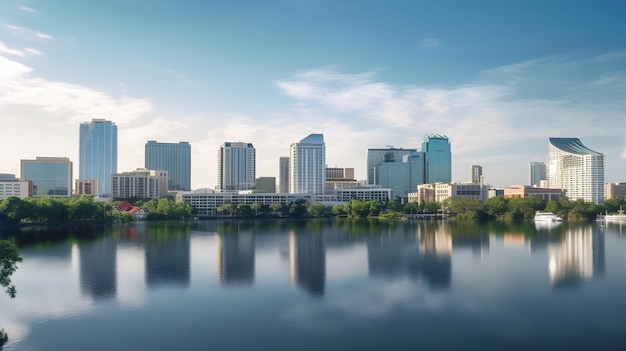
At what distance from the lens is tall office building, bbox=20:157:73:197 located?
226ft

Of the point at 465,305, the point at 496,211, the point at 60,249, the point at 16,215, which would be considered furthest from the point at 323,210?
the point at 465,305

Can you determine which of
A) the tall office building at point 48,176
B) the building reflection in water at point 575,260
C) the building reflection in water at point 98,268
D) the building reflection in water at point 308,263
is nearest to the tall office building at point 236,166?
the tall office building at point 48,176

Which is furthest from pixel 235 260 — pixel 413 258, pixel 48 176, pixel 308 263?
pixel 48 176

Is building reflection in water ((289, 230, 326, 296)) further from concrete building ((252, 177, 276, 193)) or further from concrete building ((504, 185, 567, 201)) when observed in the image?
concrete building ((252, 177, 276, 193))

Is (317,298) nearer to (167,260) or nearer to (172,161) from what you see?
(167,260)

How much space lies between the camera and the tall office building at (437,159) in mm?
83062

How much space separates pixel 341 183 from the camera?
81.2 meters

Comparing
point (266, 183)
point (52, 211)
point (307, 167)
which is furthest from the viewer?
point (266, 183)

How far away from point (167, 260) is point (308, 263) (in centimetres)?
497

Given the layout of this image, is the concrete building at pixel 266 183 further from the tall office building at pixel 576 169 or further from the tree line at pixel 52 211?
the tall office building at pixel 576 169

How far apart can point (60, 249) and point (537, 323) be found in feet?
59.6

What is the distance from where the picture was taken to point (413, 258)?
18.4 metres

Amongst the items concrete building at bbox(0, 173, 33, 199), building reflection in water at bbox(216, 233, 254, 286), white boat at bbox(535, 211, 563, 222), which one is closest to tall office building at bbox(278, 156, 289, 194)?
concrete building at bbox(0, 173, 33, 199)

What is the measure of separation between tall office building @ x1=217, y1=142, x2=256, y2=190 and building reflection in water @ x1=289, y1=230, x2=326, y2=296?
5620 cm
